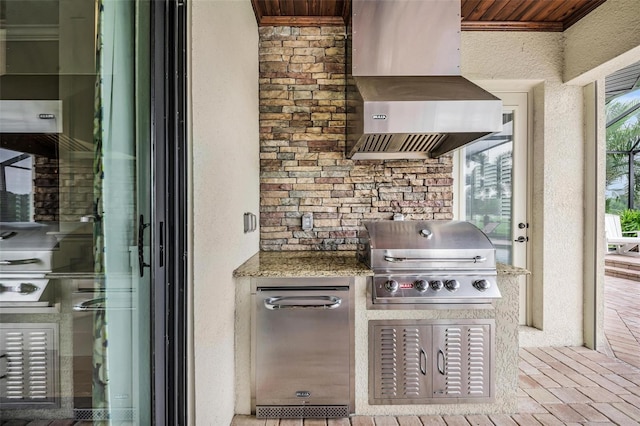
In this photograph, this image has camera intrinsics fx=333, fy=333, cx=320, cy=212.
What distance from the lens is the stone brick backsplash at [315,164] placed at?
2.80 metres

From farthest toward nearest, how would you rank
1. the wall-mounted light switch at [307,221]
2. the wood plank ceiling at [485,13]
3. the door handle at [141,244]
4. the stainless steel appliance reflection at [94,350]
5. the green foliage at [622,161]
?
the green foliage at [622,161]
the wall-mounted light switch at [307,221]
the wood plank ceiling at [485,13]
the door handle at [141,244]
the stainless steel appliance reflection at [94,350]

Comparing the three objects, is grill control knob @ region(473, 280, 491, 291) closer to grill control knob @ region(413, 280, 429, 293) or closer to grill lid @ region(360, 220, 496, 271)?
grill lid @ region(360, 220, 496, 271)

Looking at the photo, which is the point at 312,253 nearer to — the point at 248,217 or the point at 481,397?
the point at 248,217

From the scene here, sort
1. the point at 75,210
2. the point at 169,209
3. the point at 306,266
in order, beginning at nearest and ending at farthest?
the point at 75,210, the point at 169,209, the point at 306,266

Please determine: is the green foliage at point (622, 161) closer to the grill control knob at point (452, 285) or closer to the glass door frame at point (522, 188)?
A: the glass door frame at point (522, 188)

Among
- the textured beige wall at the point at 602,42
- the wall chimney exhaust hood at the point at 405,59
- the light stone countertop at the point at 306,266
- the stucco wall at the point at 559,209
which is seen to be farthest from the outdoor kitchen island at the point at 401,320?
the textured beige wall at the point at 602,42

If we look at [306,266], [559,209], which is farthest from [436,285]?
[559,209]

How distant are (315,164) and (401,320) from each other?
145cm

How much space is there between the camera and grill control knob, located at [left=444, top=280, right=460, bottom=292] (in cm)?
195

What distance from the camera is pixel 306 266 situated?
2109mm

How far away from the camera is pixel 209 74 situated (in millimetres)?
1535

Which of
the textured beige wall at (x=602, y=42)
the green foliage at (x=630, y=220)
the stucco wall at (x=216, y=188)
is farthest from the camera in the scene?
the green foliage at (x=630, y=220)

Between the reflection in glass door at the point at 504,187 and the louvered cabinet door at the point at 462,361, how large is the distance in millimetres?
1382

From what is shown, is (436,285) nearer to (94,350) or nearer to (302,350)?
(302,350)
